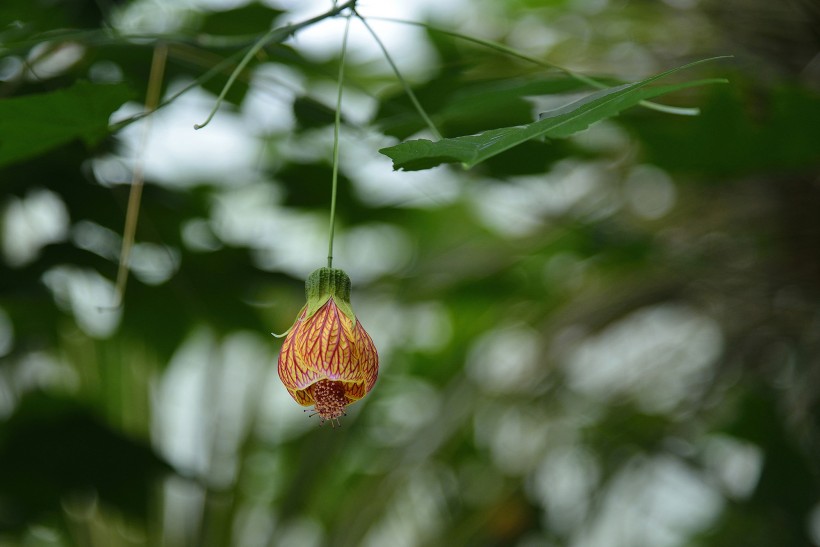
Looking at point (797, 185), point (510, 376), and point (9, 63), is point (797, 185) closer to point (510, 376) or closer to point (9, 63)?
point (510, 376)

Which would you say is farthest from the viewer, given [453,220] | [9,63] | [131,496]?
[453,220]

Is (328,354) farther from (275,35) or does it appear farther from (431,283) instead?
(431,283)

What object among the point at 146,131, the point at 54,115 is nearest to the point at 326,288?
the point at 54,115

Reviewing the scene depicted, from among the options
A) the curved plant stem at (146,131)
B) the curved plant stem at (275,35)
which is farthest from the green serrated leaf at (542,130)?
the curved plant stem at (146,131)

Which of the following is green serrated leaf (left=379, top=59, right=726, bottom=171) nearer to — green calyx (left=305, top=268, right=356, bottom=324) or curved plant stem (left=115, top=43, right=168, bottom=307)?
green calyx (left=305, top=268, right=356, bottom=324)

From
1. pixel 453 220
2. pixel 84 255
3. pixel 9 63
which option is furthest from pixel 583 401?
pixel 9 63

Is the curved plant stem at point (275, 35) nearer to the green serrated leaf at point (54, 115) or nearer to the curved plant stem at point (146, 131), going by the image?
the green serrated leaf at point (54, 115)

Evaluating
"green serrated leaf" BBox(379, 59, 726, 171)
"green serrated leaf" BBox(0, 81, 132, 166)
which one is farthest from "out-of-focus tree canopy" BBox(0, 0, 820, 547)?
"green serrated leaf" BBox(379, 59, 726, 171)
